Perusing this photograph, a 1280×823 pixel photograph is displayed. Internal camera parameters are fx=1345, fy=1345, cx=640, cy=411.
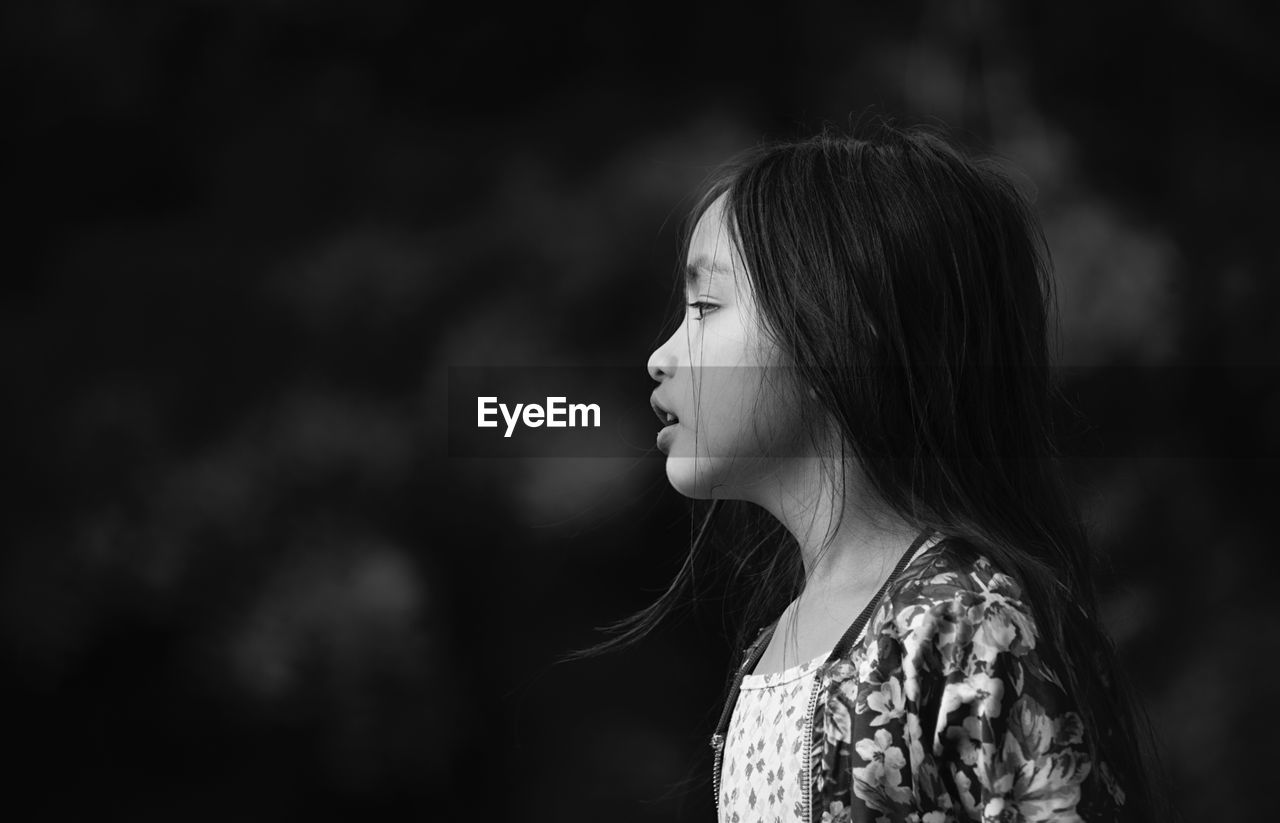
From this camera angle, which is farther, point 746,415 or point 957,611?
point 746,415

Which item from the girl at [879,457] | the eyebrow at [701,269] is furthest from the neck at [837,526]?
the eyebrow at [701,269]

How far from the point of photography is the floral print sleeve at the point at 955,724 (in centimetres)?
57

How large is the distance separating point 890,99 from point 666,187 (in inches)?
7.5

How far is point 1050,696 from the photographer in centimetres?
58

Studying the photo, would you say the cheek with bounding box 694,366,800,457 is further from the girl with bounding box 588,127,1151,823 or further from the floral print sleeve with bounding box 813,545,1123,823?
the floral print sleeve with bounding box 813,545,1123,823

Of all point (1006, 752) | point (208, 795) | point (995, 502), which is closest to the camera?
point (1006, 752)

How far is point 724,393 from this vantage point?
71 centimetres

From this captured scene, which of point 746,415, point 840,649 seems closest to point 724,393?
point 746,415

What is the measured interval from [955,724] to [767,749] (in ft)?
0.37

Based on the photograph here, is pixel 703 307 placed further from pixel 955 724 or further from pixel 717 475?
pixel 955 724

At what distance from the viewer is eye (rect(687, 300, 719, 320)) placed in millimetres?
731

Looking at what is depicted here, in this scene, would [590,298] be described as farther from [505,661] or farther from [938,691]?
[938,691]

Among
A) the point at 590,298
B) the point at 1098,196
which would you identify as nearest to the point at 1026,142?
the point at 1098,196

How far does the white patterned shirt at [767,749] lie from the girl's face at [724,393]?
0.10m
